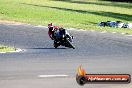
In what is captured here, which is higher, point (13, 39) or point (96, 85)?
point (96, 85)

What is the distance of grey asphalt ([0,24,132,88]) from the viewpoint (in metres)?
18.5

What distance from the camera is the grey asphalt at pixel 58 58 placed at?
1853 centimetres

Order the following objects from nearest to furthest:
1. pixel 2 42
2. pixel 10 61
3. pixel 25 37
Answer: pixel 10 61
pixel 2 42
pixel 25 37

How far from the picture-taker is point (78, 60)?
24.8 metres

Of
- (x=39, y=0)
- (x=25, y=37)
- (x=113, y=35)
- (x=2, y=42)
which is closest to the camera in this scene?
(x=2, y=42)

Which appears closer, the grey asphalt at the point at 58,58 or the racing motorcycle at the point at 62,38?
the grey asphalt at the point at 58,58

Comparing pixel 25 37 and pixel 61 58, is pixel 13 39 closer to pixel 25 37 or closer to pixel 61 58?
pixel 25 37

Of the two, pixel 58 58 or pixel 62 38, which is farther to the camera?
pixel 62 38

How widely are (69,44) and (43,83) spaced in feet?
39.1

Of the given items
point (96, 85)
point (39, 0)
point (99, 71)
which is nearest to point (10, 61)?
point (99, 71)

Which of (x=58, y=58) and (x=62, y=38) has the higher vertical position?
(x=62, y=38)

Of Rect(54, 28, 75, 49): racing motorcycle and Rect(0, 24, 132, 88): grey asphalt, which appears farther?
Rect(54, 28, 75, 49): racing motorcycle

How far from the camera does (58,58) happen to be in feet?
83.1

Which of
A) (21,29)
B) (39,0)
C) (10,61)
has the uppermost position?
(10,61)
